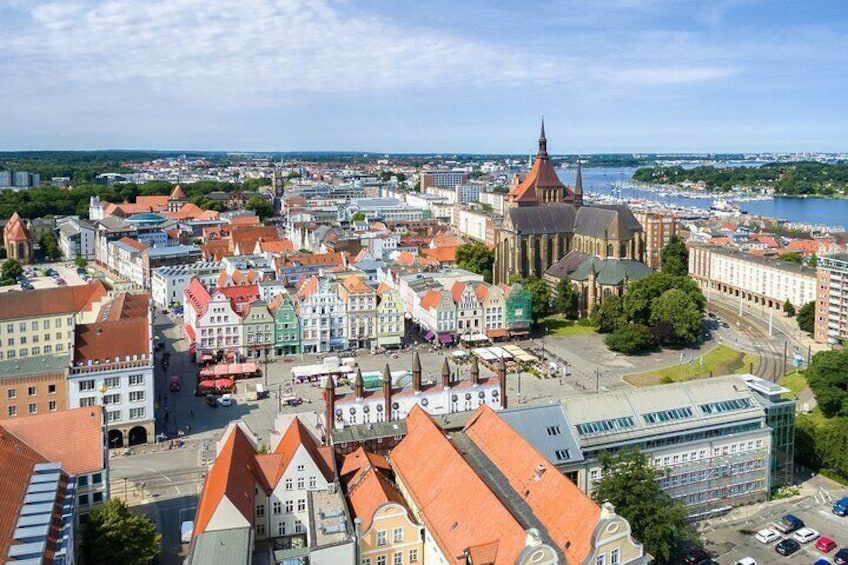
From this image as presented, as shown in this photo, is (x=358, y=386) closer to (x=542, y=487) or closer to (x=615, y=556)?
(x=542, y=487)

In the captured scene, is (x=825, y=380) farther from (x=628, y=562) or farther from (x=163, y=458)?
(x=163, y=458)

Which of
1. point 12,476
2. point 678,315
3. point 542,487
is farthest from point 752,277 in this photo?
point 12,476

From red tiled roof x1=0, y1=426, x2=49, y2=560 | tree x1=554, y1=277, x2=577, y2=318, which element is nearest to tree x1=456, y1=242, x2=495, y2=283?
tree x1=554, y1=277, x2=577, y2=318

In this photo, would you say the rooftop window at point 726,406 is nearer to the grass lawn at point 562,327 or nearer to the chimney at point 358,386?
the chimney at point 358,386

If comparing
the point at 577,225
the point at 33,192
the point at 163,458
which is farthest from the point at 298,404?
the point at 33,192

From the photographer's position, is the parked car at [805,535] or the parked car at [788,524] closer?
the parked car at [805,535]

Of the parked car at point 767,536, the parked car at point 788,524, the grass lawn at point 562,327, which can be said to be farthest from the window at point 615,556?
the grass lawn at point 562,327
